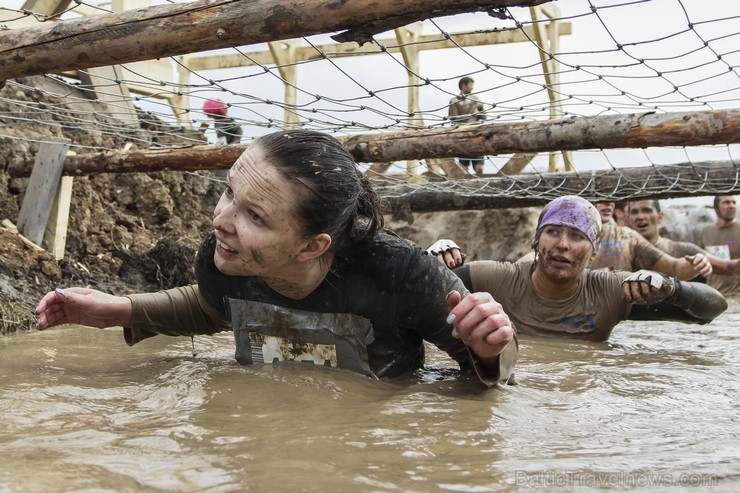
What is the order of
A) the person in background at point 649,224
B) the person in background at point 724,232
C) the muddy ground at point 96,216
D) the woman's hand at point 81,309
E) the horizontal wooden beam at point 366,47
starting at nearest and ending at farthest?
the woman's hand at point 81,309 → the muddy ground at point 96,216 → the person in background at point 649,224 → the person in background at point 724,232 → the horizontal wooden beam at point 366,47

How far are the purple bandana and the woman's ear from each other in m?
2.53

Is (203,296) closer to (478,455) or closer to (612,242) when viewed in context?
(478,455)

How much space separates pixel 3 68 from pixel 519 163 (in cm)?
705

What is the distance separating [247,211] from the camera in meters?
2.60

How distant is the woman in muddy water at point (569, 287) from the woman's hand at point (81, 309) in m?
2.25

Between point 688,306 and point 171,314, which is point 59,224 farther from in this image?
point 688,306

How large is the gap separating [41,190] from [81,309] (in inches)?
129

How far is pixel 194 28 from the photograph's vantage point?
2965 mm

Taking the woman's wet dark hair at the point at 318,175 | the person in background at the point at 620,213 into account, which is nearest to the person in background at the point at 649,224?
the person in background at the point at 620,213

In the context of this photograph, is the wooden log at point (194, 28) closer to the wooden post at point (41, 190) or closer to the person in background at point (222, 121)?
the person in background at point (222, 121)

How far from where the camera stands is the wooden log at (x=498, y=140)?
160 inches

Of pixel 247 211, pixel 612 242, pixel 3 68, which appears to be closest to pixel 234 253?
pixel 247 211

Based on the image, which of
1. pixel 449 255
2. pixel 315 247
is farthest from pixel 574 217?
pixel 315 247

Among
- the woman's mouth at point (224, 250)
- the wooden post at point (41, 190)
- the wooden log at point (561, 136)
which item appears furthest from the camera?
the wooden post at point (41, 190)
